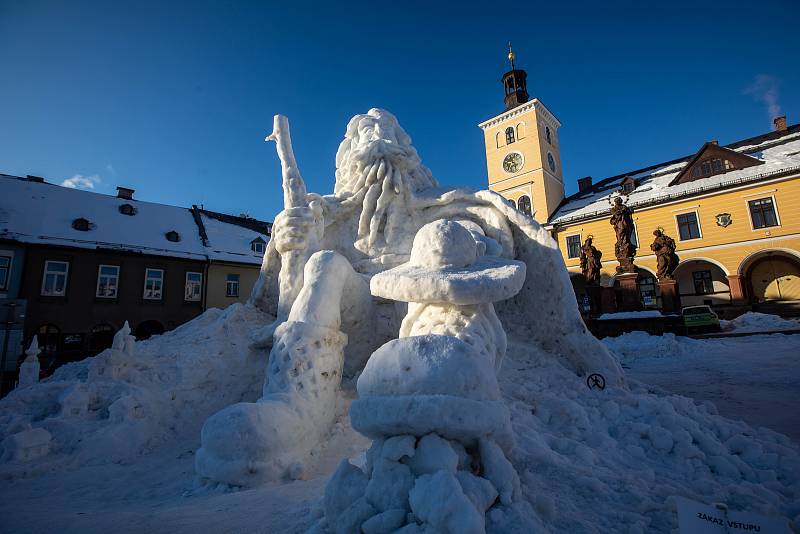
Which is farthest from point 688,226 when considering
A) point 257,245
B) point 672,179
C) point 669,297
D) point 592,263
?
point 257,245

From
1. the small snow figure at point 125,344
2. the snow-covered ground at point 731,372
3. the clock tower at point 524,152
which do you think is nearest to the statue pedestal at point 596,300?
the snow-covered ground at point 731,372

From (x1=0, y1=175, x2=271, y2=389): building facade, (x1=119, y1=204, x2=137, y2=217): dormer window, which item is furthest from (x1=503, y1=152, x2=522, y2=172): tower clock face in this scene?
(x1=119, y1=204, x2=137, y2=217): dormer window

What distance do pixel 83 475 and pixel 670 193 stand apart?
25254 mm

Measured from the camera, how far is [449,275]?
78.5 inches

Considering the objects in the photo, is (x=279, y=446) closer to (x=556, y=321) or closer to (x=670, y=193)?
(x=556, y=321)

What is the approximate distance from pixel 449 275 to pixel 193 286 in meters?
17.2

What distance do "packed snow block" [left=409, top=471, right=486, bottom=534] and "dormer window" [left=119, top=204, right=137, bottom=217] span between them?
65.3ft

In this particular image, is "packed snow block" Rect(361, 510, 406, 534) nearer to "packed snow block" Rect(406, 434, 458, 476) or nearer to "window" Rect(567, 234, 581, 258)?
"packed snow block" Rect(406, 434, 458, 476)

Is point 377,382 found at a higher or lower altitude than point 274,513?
higher

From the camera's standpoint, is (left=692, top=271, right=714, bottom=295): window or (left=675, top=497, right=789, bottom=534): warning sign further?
(left=692, top=271, right=714, bottom=295): window

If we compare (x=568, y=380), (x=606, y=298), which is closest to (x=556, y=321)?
(x=568, y=380)

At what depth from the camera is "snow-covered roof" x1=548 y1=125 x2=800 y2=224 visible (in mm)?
18859

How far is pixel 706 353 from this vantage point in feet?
24.6

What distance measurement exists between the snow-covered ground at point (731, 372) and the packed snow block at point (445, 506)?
2.84 meters
